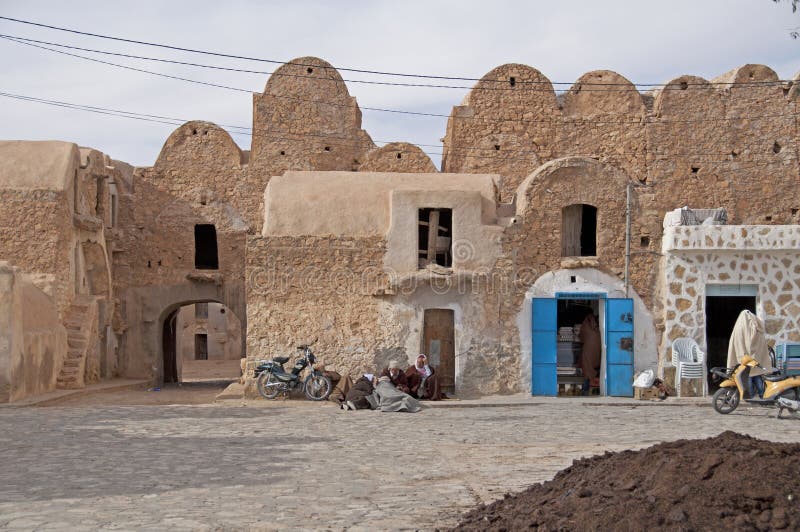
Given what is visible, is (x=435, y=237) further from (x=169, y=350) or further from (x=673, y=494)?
(x=673, y=494)

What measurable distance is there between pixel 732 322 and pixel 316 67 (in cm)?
1220

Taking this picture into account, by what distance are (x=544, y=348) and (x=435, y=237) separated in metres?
3.03

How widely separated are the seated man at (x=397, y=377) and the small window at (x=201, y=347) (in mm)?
23809

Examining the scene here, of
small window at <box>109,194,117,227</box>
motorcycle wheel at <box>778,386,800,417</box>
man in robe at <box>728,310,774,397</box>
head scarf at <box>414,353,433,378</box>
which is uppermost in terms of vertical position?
small window at <box>109,194,117,227</box>

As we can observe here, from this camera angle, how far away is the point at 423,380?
17.0 metres

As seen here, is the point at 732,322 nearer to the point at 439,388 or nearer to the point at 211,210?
the point at 439,388

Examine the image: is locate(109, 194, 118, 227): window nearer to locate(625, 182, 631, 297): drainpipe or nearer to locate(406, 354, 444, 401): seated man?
locate(406, 354, 444, 401): seated man

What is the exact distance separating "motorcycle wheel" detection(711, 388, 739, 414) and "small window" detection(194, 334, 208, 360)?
2755cm

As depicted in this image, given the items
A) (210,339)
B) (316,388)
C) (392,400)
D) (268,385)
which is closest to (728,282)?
(392,400)

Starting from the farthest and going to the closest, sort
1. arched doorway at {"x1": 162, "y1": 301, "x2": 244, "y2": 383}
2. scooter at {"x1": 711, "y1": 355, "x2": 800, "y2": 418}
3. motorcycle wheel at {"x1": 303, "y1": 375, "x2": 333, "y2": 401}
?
1. arched doorway at {"x1": 162, "y1": 301, "x2": 244, "y2": 383}
2. motorcycle wheel at {"x1": 303, "y1": 375, "x2": 333, "y2": 401}
3. scooter at {"x1": 711, "y1": 355, "x2": 800, "y2": 418}

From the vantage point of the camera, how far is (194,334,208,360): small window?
129 ft

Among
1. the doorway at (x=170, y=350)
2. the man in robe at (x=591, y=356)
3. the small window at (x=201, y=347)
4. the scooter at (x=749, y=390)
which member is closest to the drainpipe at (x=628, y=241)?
the man in robe at (x=591, y=356)

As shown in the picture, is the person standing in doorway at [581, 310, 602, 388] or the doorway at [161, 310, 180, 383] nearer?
the person standing in doorway at [581, 310, 602, 388]

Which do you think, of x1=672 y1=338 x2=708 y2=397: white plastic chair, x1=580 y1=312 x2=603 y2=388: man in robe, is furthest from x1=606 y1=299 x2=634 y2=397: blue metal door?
x1=672 y1=338 x2=708 y2=397: white plastic chair
